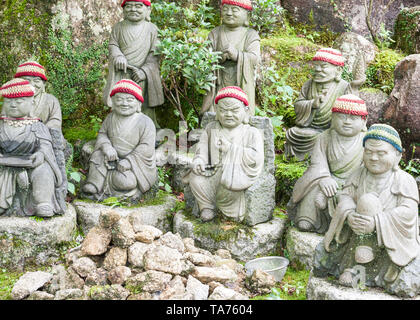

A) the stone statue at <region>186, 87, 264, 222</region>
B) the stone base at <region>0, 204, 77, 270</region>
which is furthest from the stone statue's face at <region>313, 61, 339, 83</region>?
the stone base at <region>0, 204, 77, 270</region>

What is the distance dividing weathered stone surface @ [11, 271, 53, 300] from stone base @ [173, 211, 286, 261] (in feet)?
5.25

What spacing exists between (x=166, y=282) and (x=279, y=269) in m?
1.23

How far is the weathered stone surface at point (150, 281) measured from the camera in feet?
14.6

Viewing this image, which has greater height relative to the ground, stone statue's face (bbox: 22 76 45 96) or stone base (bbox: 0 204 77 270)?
stone statue's face (bbox: 22 76 45 96)

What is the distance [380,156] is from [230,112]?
73.1 inches

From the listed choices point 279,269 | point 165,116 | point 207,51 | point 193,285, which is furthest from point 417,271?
point 165,116

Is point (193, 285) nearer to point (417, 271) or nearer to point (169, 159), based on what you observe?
point (417, 271)

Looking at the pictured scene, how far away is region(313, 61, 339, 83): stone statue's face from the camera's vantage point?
6.56 metres

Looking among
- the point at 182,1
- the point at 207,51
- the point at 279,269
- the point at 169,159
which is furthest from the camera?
the point at 182,1

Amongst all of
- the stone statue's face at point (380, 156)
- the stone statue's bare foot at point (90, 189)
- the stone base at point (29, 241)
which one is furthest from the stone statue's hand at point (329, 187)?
the stone base at point (29, 241)

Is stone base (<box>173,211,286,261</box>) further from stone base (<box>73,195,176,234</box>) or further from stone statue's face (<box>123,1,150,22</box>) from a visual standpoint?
stone statue's face (<box>123,1,150,22</box>)

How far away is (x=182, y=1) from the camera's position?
9.43 metres

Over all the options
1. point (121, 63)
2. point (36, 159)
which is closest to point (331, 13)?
point (121, 63)

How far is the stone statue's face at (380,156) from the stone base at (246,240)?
1.68 metres
